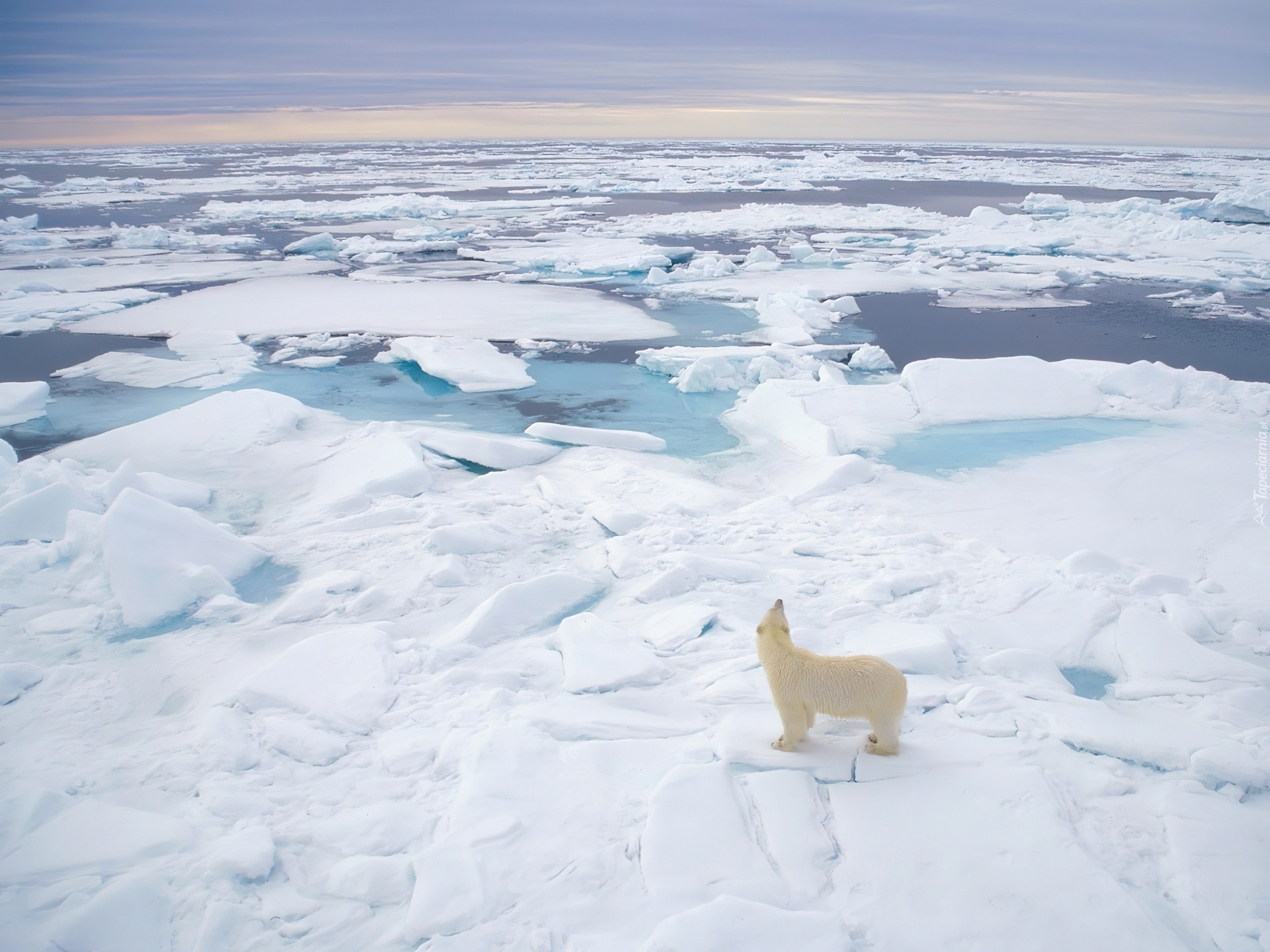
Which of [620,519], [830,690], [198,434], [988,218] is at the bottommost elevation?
[198,434]

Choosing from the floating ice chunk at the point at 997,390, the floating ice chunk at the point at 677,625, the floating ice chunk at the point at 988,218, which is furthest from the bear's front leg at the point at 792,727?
the floating ice chunk at the point at 988,218

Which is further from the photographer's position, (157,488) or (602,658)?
(157,488)

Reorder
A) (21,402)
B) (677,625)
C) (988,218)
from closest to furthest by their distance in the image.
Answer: (677,625) → (21,402) → (988,218)

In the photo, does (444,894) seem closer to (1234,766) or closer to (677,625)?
(677,625)

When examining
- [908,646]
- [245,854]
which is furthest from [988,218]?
[245,854]

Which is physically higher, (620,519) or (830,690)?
(830,690)

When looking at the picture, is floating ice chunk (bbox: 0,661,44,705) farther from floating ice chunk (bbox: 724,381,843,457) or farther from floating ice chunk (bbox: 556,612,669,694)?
floating ice chunk (bbox: 724,381,843,457)
